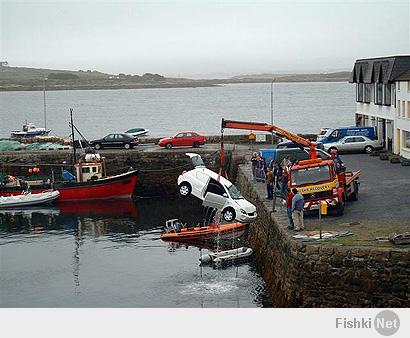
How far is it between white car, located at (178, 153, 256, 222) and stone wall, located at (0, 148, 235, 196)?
9.75 m

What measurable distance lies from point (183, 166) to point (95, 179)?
535cm

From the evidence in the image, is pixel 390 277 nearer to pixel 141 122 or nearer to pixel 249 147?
pixel 249 147

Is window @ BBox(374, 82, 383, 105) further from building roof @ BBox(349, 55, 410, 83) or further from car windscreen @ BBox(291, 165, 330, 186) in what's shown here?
car windscreen @ BBox(291, 165, 330, 186)

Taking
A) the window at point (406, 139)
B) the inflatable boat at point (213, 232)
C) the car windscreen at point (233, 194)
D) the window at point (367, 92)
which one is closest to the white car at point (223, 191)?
the car windscreen at point (233, 194)

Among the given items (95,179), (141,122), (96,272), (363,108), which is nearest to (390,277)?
(96,272)

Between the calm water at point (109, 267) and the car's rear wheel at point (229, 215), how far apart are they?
215 cm

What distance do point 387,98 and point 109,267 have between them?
21830 millimetres

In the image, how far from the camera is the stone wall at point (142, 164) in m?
46.7

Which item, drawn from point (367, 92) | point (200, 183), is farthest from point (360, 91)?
point (200, 183)

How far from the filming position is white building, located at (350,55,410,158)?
134ft

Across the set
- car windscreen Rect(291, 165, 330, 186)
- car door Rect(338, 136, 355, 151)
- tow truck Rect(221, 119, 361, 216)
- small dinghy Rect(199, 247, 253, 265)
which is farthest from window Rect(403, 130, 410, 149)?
car windscreen Rect(291, 165, 330, 186)

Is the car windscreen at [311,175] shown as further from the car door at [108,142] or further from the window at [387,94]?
the car door at [108,142]

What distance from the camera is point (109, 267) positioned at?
28.9 m

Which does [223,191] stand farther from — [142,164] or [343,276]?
[142,164]
